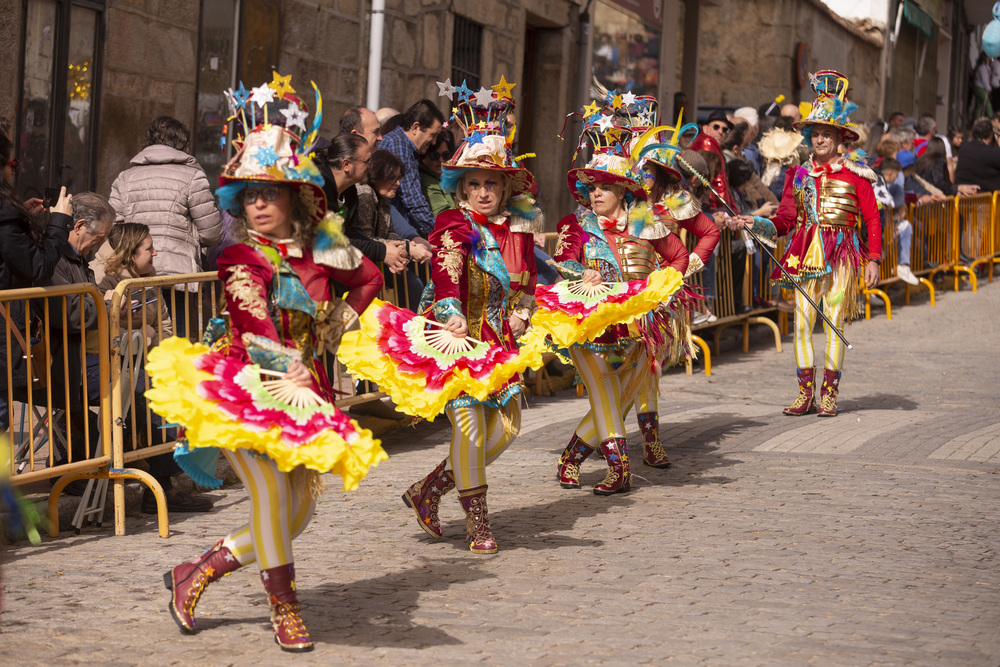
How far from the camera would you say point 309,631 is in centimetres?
477

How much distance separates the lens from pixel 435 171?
9008 millimetres

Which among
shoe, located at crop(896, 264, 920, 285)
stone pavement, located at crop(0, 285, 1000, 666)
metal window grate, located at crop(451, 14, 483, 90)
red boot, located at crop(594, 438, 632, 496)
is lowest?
stone pavement, located at crop(0, 285, 1000, 666)

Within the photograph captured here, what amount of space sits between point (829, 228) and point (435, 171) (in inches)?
109

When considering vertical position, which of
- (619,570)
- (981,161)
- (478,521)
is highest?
(981,161)

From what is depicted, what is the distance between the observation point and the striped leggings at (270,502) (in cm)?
449

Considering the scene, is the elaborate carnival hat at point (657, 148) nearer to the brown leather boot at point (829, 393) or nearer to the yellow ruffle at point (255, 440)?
the brown leather boot at point (829, 393)

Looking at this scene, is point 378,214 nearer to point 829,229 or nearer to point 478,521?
point 478,521

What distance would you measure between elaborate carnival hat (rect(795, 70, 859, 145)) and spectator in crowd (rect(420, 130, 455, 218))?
2533 mm

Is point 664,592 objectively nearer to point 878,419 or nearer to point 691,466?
point 691,466

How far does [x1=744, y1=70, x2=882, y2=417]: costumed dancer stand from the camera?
9352 millimetres

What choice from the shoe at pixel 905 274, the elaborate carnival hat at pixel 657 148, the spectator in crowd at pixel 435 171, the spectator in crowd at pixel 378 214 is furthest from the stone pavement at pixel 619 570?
the shoe at pixel 905 274

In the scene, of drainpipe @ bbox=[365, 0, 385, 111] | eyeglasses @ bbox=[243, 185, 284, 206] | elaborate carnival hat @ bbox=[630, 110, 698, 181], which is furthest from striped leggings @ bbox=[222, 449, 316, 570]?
drainpipe @ bbox=[365, 0, 385, 111]

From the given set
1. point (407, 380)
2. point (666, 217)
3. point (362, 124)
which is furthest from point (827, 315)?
point (407, 380)

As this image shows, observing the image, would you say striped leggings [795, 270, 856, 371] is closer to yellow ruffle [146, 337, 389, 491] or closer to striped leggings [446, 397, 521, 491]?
striped leggings [446, 397, 521, 491]
